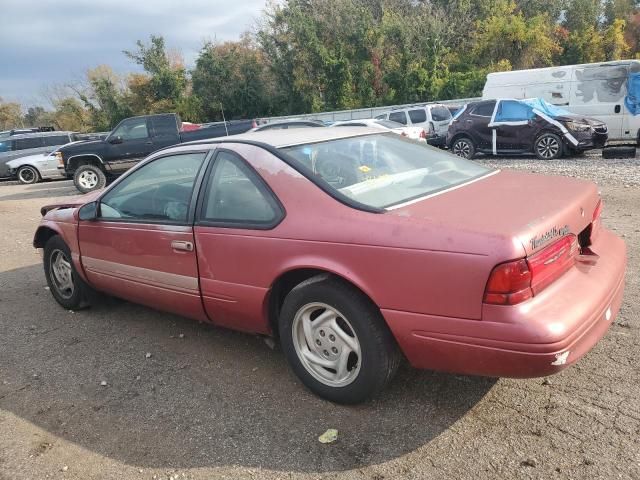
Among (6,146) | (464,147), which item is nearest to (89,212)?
(464,147)

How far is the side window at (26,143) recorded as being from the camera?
67.4 ft

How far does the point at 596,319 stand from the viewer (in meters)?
2.57

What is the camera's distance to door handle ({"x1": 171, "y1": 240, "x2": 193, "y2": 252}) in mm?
3441

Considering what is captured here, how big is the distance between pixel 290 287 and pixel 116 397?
1.34 m

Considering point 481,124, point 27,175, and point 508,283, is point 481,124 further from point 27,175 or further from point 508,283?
point 27,175

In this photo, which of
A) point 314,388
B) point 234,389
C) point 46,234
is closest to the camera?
point 314,388

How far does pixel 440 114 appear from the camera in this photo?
1825 centimetres

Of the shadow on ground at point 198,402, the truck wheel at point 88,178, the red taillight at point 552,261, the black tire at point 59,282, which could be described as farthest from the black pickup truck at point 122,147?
the red taillight at point 552,261

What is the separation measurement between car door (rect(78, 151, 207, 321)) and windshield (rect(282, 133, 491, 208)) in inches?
35.0

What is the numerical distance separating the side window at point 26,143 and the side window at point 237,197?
803 inches

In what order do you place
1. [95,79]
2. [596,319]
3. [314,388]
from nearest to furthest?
[596,319] < [314,388] < [95,79]

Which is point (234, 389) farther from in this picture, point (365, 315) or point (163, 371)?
point (365, 315)

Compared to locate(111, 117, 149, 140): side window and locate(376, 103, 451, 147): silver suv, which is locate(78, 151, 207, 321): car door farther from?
locate(376, 103, 451, 147): silver suv

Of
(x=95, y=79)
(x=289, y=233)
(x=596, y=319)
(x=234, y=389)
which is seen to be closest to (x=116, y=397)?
(x=234, y=389)
